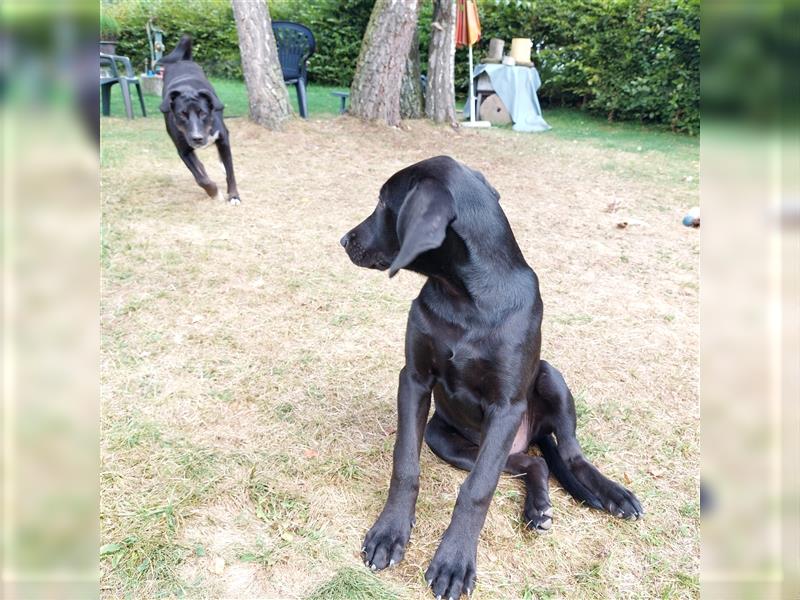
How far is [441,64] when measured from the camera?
33.4 ft

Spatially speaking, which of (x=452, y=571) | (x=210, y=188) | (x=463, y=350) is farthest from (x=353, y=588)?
(x=210, y=188)

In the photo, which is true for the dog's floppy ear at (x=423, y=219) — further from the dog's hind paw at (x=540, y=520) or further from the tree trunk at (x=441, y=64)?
the tree trunk at (x=441, y=64)

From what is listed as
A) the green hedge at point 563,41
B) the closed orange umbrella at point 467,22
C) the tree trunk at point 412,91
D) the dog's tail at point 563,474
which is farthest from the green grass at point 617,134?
the dog's tail at point 563,474

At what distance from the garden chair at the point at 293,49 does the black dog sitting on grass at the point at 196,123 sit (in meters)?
5.18

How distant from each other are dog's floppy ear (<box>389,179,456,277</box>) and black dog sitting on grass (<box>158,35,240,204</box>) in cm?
440

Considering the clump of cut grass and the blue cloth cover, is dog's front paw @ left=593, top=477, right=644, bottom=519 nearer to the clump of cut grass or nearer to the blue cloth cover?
the clump of cut grass

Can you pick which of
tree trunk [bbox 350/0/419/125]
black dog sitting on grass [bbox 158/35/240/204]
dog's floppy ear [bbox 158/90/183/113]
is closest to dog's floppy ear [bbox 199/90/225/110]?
black dog sitting on grass [bbox 158/35/240/204]

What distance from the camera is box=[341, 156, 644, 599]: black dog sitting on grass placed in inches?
81.5

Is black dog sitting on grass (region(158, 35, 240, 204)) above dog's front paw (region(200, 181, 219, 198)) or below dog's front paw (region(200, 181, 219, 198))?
above

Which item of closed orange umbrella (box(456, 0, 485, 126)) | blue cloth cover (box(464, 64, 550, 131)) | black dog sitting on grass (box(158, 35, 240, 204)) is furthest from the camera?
blue cloth cover (box(464, 64, 550, 131))

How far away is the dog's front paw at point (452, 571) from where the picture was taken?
2.00 meters

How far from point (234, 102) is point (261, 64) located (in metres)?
5.16

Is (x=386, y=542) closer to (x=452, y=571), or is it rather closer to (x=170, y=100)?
(x=452, y=571)

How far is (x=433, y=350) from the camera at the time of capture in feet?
7.31
